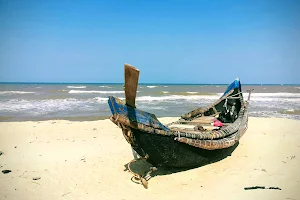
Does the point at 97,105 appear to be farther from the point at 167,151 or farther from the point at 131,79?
the point at 131,79

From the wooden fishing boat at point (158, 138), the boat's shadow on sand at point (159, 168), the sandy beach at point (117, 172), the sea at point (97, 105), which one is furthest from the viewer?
the sea at point (97, 105)

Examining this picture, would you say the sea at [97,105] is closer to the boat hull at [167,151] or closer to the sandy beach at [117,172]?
the sandy beach at [117,172]

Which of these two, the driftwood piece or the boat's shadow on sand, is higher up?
the driftwood piece

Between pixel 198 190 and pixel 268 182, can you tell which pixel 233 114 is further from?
pixel 198 190

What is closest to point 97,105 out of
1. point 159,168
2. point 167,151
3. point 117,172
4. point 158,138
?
point 117,172

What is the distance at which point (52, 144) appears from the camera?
7.64 meters

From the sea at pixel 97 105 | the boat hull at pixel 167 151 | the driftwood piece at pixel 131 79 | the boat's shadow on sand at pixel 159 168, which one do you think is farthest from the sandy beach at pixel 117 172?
the sea at pixel 97 105

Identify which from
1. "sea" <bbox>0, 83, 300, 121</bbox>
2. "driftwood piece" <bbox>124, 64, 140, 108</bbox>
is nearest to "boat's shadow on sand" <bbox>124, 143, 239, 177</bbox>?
"driftwood piece" <bbox>124, 64, 140, 108</bbox>

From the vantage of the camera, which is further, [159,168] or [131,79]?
[159,168]

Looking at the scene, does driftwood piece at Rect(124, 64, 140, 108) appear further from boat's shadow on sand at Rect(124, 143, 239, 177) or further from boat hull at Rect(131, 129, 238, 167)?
boat's shadow on sand at Rect(124, 143, 239, 177)

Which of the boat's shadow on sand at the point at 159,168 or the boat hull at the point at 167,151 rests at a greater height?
the boat hull at the point at 167,151

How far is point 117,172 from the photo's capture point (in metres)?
5.44

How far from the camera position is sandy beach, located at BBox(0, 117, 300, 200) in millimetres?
4449

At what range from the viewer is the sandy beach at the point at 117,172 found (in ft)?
14.6
